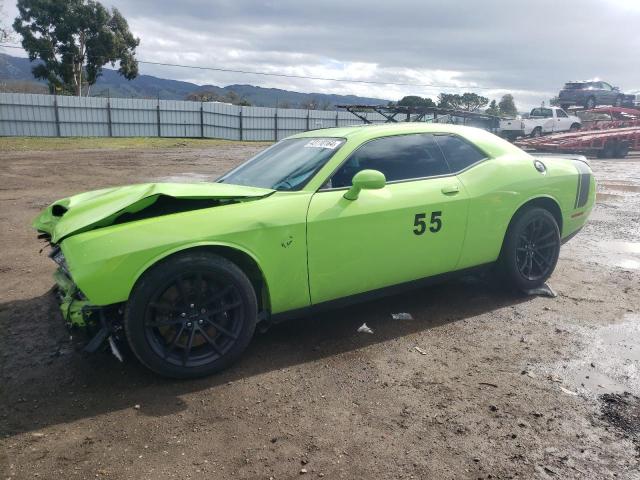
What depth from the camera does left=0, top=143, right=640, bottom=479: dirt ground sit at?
8.19ft

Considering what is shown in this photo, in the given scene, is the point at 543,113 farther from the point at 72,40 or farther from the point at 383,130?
the point at 72,40

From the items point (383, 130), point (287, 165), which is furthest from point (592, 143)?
point (287, 165)

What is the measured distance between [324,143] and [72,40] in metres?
41.2

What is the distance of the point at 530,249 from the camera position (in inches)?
187

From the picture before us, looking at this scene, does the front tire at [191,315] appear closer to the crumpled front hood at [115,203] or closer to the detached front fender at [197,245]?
the detached front fender at [197,245]

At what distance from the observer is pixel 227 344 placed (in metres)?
3.32

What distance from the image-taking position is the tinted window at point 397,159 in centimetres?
386

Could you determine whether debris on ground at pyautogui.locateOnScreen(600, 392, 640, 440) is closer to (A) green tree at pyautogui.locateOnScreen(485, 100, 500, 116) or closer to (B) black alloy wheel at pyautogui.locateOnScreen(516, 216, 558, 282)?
(B) black alloy wheel at pyautogui.locateOnScreen(516, 216, 558, 282)

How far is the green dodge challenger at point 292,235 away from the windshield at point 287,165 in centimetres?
2

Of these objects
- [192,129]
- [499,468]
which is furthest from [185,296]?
[192,129]

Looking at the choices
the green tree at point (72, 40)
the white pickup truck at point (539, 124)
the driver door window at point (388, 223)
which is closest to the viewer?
the driver door window at point (388, 223)

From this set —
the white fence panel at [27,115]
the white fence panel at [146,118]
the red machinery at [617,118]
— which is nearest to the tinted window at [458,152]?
the white fence panel at [146,118]

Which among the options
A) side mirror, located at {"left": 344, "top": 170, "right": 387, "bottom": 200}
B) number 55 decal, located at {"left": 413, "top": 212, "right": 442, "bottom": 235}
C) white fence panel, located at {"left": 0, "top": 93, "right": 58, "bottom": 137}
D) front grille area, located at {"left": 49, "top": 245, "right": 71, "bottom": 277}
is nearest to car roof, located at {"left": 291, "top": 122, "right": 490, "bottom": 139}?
side mirror, located at {"left": 344, "top": 170, "right": 387, "bottom": 200}

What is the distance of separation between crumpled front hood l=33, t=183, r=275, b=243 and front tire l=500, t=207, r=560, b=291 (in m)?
2.29
